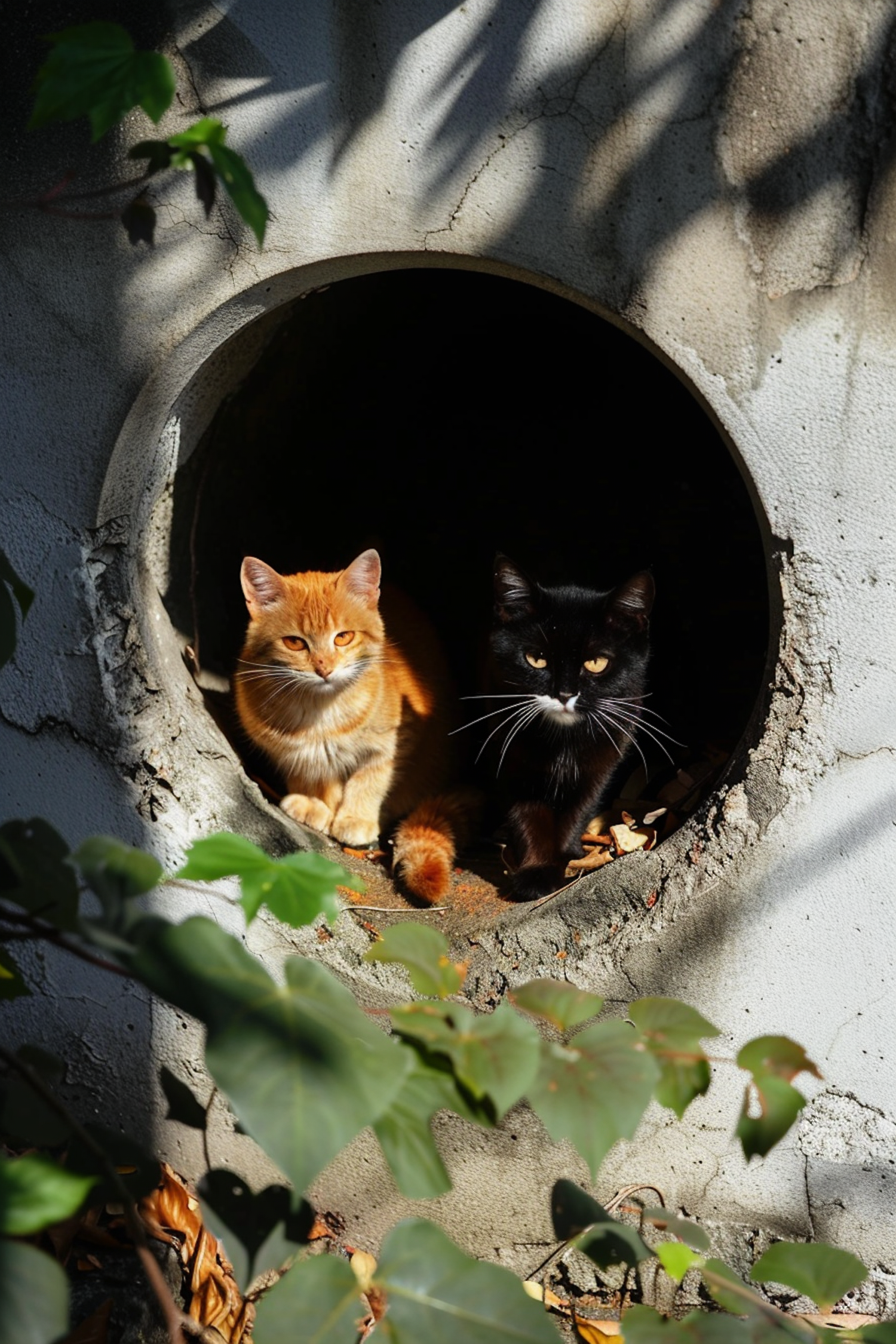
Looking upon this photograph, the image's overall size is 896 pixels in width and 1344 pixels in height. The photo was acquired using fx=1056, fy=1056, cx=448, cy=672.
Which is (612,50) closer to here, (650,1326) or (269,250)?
(269,250)

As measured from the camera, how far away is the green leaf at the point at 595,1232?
1.40 m

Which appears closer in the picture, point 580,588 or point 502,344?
point 580,588

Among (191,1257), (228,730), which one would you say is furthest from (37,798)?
(191,1257)

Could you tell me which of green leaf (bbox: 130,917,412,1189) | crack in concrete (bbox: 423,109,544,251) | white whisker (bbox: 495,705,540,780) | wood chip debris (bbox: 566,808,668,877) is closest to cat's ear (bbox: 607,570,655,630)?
white whisker (bbox: 495,705,540,780)

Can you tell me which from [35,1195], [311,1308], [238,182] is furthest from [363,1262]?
[238,182]

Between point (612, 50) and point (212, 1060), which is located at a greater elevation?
point (612, 50)

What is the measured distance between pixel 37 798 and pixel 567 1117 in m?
1.85

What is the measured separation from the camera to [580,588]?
124 inches

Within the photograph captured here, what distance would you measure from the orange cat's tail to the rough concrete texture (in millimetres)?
297

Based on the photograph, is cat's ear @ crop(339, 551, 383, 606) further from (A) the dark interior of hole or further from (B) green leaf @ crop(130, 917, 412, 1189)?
(B) green leaf @ crop(130, 917, 412, 1189)

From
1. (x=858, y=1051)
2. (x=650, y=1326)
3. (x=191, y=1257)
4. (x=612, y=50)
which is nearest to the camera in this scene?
(x=650, y=1326)

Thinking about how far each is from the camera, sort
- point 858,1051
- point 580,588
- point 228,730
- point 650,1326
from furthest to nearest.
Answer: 1. point 228,730
2. point 580,588
3. point 858,1051
4. point 650,1326

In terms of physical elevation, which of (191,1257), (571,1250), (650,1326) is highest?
(650,1326)

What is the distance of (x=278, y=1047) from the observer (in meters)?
1.03
